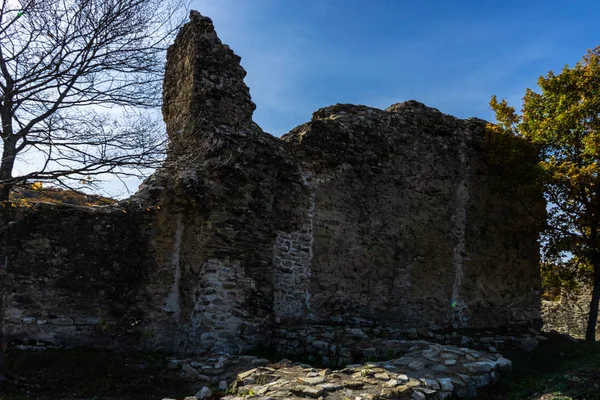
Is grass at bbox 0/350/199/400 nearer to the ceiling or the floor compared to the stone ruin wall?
nearer to the floor

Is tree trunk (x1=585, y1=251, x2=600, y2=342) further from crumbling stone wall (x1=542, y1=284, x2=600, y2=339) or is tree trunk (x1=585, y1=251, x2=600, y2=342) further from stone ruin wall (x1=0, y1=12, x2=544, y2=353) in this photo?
crumbling stone wall (x1=542, y1=284, x2=600, y2=339)

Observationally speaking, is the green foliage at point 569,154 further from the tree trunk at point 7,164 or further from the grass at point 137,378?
the tree trunk at point 7,164

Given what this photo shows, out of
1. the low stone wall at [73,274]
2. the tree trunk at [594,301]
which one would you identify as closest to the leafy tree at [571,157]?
the tree trunk at [594,301]

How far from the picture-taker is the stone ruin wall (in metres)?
8.53

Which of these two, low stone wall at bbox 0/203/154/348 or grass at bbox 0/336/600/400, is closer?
grass at bbox 0/336/600/400

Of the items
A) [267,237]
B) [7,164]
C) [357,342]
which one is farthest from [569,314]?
[7,164]

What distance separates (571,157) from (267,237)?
7147 mm

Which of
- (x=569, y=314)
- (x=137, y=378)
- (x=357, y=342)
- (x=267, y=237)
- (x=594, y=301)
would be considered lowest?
(x=137, y=378)

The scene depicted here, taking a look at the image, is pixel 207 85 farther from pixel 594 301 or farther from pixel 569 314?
pixel 569 314

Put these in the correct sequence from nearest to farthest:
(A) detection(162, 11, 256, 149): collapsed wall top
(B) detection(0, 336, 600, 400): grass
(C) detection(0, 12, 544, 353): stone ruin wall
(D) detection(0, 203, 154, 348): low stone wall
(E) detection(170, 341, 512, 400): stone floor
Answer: (E) detection(170, 341, 512, 400): stone floor, (B) detection(0, 336, 600, 400): grass, (D) detection(0, 203, 154, 348): low stone wall, (C) detection(0, 12, 544, 353): stone ruin wall, (A) detection(162, 11, 256, 149): collapsed wall top

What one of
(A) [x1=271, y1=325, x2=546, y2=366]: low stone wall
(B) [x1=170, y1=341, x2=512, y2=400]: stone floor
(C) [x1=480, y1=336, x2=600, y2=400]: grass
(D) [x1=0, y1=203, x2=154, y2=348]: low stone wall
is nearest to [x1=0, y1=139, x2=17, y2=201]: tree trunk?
(D) [x1=0, y1=203, x2=154, y2=348]: low stone wall

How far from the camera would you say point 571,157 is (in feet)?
38.7

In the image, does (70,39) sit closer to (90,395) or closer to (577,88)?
(90,395)

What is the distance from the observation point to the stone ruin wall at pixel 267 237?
28.0ft
